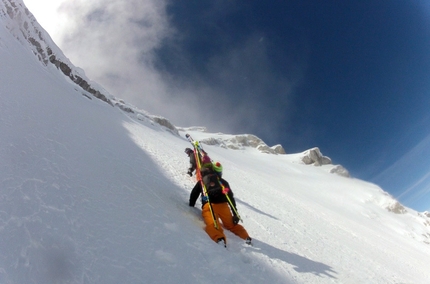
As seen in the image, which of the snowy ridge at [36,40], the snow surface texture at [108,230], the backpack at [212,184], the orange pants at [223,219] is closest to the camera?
the snow surface texture at [108,230]

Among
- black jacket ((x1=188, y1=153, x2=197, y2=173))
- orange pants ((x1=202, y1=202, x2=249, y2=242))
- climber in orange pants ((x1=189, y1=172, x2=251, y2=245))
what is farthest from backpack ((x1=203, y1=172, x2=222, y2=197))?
black jacket ((x1=188, y1=153, x2=197, y2=173))

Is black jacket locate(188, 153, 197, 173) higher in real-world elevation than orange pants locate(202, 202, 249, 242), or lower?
higher

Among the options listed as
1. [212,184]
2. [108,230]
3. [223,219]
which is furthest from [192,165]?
[108,230]

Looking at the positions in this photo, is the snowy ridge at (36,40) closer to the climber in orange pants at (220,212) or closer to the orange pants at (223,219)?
the climber in orange pants at (220,212)

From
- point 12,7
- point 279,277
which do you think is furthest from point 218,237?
point 12,7

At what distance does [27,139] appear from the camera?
5.14 metres

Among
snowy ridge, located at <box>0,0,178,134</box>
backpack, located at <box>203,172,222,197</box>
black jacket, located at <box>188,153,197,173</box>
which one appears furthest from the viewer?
snowy ridge, located at <box>0,0,178,134</box>

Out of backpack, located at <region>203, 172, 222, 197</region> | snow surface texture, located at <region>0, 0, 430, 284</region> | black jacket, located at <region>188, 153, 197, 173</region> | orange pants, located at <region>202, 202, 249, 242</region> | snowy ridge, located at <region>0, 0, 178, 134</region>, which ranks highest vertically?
snowy ridge, located at <region>0, 0, 178, 134</region>

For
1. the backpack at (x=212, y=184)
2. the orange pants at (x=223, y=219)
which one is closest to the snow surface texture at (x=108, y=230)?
the orange pants at (x=223, y=219)

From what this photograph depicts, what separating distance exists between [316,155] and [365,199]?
3362cm

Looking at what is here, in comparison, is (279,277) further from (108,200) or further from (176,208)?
(108,200)

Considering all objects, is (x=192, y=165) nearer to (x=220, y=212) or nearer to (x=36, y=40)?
(x=220, y=212)

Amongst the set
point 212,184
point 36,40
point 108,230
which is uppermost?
point 36,40

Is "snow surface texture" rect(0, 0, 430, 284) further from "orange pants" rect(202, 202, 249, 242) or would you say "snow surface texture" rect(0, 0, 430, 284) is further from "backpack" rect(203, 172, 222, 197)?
"backpack" rect(203, 172, 222, 197)
